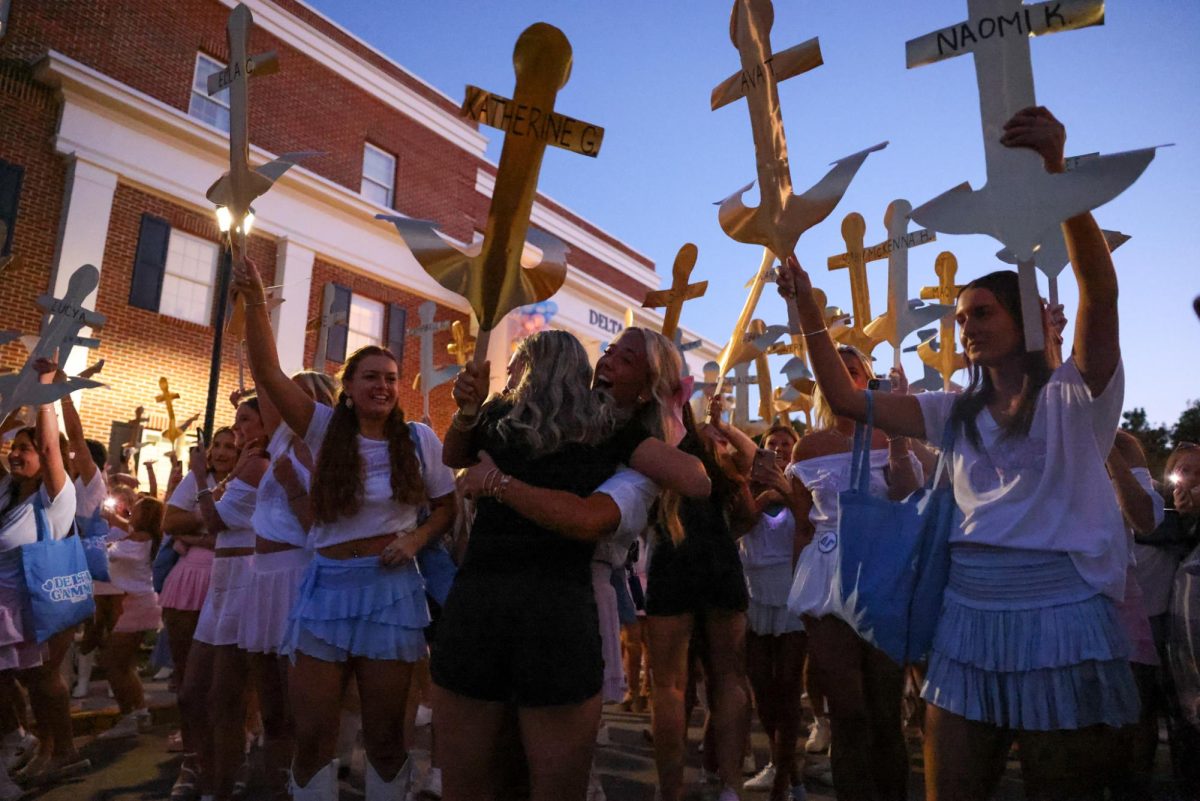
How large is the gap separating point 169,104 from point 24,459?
11855mm

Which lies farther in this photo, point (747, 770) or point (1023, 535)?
point (747, 770)

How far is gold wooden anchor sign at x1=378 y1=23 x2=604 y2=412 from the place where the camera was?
8.51ft

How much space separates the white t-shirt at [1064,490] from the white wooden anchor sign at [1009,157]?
7.0 inches

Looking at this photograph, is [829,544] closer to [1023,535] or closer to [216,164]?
[1023,535]

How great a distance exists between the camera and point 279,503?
3.71 m

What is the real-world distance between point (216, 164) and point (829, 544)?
47.7 ft

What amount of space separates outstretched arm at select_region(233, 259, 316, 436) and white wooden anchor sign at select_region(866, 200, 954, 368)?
245 cm

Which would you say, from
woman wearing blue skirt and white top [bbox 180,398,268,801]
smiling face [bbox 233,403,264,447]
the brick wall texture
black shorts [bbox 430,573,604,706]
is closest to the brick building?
the brick wall texture

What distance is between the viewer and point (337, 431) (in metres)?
3.33

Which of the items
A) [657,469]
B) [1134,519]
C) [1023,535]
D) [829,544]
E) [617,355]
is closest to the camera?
[1023,535]

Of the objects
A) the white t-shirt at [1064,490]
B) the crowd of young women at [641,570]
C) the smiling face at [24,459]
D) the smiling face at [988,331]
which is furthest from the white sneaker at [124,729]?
the smiling face at [988,331]

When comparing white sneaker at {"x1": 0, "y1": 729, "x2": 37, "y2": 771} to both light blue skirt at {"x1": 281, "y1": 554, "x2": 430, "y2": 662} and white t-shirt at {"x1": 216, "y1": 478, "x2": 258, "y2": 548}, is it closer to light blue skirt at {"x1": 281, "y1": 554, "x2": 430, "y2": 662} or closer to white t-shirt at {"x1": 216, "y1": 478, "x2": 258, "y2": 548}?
white t-shirt at {"x1": 216, "y1": 478, "x2": 258, "y2": 548}

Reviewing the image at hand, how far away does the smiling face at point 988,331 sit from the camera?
2.29 metres

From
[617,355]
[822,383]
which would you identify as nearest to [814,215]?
[822,383]
